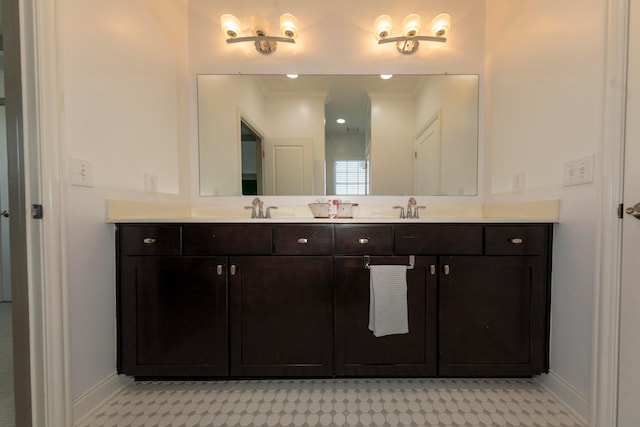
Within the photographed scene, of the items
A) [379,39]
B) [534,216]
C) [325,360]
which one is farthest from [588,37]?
[325,360]

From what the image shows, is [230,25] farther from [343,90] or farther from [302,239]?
[302,239]

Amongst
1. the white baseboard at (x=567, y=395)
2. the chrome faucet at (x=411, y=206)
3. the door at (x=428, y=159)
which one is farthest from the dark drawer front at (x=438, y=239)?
the white baseboard at (x=567, y=395)

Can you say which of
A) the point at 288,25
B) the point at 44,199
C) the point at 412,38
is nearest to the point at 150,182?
the point at 44,199

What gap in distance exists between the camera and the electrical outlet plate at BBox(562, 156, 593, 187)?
115cm

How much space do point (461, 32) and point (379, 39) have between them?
60 centimetres

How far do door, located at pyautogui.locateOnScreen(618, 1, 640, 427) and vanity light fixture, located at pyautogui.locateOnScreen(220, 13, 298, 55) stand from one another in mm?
1706

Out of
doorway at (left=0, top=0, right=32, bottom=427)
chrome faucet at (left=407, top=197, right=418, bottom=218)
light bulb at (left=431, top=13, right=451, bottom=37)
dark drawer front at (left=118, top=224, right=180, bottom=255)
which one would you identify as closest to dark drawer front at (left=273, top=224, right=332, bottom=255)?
dark drawer front at (left=118, top=224, right=180, bottom=255)

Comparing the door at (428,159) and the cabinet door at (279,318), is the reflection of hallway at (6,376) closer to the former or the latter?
the cabinet door at (279,318)

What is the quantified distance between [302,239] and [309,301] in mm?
322

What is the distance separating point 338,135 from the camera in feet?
6.37

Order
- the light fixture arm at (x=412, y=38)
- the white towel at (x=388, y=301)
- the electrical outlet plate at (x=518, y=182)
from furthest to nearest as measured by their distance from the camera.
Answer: the light fixture arm at (x=412, y=38)
the electrical outlet plate at (x=518, y=182)
the white towel at (x=388, y=301)

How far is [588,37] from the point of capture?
3.79 feet

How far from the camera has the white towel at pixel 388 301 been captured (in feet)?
4.23

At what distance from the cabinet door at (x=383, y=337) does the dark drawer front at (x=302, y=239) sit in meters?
0.11
